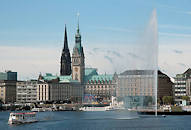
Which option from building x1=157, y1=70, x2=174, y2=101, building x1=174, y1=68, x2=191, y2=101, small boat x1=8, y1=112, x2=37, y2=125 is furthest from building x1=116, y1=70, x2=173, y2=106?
building x1=157, y1=70, x2=174, y2=101

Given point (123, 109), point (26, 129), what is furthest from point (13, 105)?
point (26, 129)

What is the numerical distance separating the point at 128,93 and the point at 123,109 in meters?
17.4

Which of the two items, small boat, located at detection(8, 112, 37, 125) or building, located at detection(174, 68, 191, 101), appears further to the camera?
building, located at detection(174, 68, 191, 101)

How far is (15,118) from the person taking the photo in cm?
9931

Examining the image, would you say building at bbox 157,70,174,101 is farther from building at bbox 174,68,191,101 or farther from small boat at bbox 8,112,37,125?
small boat at bbox 8,112,37,125

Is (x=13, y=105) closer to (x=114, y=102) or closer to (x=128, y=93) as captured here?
(x=114, y=102)

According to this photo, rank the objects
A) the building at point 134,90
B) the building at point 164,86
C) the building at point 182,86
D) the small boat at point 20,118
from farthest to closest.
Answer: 1. the building at point 164,86
2. the building at point 182,86
3. the building at point 134,90
4. the small boat at point 20,118

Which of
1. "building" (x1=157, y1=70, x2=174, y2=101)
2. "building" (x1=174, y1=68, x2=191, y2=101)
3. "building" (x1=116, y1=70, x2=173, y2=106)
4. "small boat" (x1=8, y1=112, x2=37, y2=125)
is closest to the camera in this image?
"small boat" (x1=8, y1=112, x2=37, y2=125)

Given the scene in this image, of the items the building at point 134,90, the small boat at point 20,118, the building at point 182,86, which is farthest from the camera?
the building at point 182,86

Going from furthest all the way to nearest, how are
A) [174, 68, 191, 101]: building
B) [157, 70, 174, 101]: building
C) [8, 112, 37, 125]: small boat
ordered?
[157, 70, 174, 101]: building, [174, 68, 191, 101]: building, [8, 112, 37, 125]: small boat

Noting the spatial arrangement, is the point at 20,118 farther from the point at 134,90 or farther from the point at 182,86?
the point at 182,86

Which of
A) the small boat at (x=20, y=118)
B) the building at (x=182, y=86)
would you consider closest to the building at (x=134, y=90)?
the small boat at (x=20, y=118)

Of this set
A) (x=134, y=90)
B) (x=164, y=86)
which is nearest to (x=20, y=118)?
(x=134, y=90)

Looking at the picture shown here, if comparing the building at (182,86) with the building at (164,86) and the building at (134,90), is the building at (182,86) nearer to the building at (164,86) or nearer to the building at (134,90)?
the building at (164,86)
